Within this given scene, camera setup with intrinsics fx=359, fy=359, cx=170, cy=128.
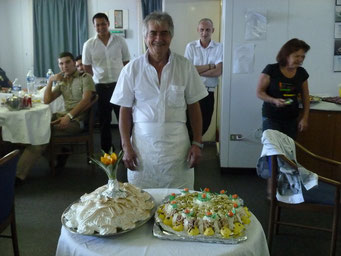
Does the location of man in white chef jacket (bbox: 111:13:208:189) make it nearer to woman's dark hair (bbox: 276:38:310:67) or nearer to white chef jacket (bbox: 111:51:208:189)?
white chef jacket (bbox: 111:51:208:189)

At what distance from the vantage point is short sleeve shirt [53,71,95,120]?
3791 millimetres

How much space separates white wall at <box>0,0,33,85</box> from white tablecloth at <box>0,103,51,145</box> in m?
3.03

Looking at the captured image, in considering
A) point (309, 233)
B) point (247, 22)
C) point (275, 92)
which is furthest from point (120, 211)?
point (247, 22)

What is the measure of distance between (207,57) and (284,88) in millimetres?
1111

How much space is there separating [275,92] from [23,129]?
Answer: 229cm

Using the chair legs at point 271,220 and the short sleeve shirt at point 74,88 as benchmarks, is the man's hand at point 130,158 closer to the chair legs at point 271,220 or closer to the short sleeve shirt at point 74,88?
the chair legs at point 271,220

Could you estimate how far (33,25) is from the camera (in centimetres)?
600

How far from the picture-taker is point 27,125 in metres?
3.38

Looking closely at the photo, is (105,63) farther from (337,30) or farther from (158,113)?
(337,30)

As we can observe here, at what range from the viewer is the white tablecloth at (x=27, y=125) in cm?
332

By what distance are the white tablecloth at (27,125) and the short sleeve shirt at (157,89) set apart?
1.74 m

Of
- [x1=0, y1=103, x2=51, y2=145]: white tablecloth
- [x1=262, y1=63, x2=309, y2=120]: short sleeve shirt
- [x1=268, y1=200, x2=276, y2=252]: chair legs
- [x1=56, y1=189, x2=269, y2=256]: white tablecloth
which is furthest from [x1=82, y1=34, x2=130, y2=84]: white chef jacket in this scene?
[x1=56, y1=189, x2=269, y2=256]: white tablecloth

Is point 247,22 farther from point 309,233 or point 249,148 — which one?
point 309,233

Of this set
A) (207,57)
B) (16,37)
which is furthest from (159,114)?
(16,37)
